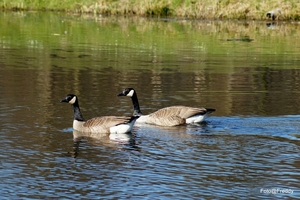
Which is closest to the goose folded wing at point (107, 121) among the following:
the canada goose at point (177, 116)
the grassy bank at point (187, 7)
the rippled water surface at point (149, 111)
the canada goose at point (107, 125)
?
the canada goose at point (107, 125)

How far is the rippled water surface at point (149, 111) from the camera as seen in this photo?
1250 cm

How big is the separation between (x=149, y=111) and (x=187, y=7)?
117ft

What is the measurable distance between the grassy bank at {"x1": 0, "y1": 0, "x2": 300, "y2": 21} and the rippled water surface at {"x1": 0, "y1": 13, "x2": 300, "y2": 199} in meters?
11.7

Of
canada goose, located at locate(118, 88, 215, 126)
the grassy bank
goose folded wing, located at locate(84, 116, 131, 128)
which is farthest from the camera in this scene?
the grassy bank

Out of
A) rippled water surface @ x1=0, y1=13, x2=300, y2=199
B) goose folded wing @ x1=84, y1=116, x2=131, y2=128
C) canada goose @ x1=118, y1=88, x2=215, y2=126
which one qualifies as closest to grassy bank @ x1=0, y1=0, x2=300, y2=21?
rippled water surface @ x1=0, y1=13, x2=300, y2=199

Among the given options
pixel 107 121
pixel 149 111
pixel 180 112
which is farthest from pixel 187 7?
pixel 107 121

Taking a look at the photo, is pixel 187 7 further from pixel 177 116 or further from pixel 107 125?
pixel 107 125

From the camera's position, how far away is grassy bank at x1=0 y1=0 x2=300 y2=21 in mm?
51778

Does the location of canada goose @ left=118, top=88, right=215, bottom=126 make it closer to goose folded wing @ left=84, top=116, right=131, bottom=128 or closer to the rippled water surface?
the rippled water surface

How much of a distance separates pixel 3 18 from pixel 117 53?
72.5ft

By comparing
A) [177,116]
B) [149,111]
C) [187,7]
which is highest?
[187,7]

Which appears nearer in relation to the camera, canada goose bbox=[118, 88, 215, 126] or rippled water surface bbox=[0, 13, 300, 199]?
rippled water surface bbox=[0, 13, 300, 199]

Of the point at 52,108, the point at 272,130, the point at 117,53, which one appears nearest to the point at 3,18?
the point at 117,53

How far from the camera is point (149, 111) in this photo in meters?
19.7
